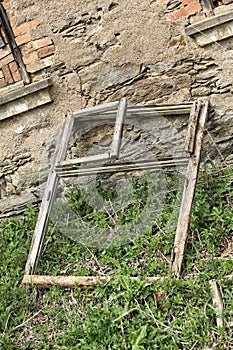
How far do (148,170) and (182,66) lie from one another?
849 mm

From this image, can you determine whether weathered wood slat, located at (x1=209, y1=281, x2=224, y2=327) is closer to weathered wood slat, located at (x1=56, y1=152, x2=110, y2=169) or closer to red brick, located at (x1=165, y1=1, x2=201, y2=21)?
weathered wood slat, located at (x1=56, y1=152, x2=110, y2=169)

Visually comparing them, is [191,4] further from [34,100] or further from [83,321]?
[83,321]

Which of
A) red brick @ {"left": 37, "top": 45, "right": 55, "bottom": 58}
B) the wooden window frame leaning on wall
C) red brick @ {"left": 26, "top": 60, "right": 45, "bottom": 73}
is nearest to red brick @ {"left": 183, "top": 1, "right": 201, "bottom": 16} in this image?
the wooden window frame leaning on wall

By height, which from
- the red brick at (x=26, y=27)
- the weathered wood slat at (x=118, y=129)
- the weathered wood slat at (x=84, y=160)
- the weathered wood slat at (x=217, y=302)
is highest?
the red brick at (x=26, y=27)

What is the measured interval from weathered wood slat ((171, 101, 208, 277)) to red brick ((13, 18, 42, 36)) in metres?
1.54

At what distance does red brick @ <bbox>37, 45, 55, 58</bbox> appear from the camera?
14.7 ft

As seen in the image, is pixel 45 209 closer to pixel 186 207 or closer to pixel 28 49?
pixel 186 207

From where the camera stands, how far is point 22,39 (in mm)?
4504

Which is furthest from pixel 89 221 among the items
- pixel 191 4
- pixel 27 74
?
pixel 191 4

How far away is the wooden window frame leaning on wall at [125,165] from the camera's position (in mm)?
3621

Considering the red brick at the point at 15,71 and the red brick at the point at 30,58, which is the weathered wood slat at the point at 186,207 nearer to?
the red brick at the point at 30,58

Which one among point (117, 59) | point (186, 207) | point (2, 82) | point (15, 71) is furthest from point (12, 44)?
point (186, 207)

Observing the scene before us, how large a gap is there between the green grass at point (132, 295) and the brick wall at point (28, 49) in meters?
1.36

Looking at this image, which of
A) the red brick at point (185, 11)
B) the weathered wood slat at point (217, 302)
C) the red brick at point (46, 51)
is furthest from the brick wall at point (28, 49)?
the weathered wood slat at point (217, 302)
